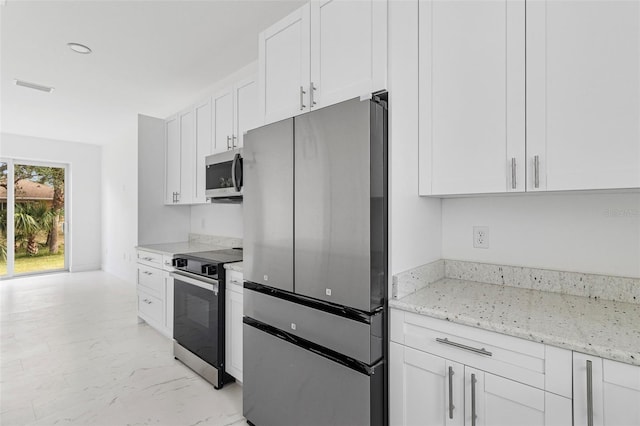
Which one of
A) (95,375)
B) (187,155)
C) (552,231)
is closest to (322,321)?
(552,231)

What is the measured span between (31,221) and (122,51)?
5.21 meters

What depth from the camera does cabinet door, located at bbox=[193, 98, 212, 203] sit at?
132 inches

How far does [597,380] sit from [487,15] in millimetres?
1454

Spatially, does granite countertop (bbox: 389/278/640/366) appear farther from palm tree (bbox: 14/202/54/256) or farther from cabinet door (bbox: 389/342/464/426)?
palm tree (bbox: 14/202/54/256)

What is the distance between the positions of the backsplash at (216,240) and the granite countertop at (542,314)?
2384mm

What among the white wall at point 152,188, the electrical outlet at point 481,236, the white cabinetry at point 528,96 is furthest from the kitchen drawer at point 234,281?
the white wall at point 152,188

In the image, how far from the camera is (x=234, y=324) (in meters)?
2.36

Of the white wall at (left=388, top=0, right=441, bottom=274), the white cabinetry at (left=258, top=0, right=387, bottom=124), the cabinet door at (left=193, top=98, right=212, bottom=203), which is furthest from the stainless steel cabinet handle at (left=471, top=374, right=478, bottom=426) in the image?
the cabinet door at (left=193, top=98, right=212, bottom=203)

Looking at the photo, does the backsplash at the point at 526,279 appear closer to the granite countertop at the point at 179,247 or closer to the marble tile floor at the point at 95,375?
the marble tile floor at the point at 95,375

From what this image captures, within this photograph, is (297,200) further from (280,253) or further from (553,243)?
(553,243)

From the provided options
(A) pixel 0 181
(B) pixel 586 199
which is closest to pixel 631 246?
(B) pixel 586 199

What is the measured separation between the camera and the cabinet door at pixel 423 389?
1288 mm

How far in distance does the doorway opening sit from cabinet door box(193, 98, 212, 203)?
501cm

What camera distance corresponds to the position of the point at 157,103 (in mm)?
4547
